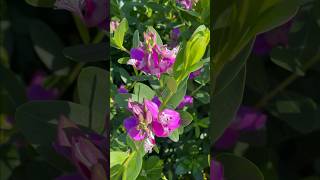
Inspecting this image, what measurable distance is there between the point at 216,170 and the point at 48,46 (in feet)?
0.86

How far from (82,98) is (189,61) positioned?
212 mm

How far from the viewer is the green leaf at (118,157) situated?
1.42 feet

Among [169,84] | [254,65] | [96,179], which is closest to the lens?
[169,84]

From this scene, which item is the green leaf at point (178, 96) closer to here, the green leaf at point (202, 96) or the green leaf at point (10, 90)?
the green leaf at point (202, 96)

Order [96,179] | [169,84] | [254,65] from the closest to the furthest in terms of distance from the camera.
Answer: [169,84]
[96,179]
[254,65]

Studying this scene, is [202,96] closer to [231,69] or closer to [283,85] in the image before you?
[231,69]

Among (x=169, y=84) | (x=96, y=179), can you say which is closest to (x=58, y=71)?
(x=96, y=179)

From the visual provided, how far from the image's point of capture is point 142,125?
0.42 m

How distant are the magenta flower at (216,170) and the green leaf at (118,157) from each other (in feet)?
0.42

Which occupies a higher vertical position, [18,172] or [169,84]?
[169,84]

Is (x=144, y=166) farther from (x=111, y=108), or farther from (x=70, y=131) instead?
(x=70, y=131)

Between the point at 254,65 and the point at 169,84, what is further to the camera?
the point at 254,65

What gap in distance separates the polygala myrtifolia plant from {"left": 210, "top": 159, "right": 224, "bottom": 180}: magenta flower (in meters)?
0.11

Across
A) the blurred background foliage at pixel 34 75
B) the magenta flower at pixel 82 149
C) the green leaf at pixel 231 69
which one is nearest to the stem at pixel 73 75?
the blurred background foliage at pixel 34 75
